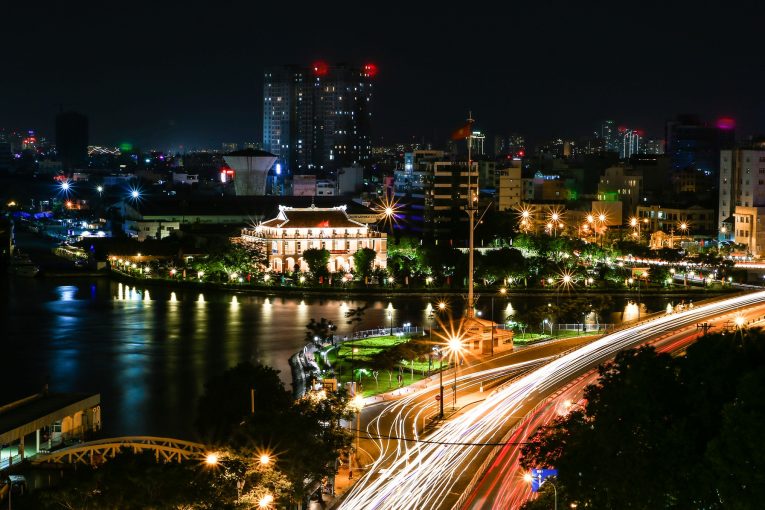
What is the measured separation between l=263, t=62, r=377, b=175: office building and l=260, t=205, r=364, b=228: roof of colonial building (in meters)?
27.2

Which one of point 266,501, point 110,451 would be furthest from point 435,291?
point 266,501

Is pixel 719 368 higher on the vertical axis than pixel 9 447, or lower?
higher

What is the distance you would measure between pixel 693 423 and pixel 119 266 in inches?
627

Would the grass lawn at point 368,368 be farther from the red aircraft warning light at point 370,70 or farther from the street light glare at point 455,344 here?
the red aircraft warning light at point 370,70

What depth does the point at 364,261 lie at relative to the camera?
18125 mm

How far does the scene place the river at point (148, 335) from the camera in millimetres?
9602

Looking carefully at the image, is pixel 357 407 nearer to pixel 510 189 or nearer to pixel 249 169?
pixel 510 189

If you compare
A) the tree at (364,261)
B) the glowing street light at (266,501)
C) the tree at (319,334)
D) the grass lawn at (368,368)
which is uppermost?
the tree at (364,261)

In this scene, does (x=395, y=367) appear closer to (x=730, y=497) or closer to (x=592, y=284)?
(x=730, y=497)

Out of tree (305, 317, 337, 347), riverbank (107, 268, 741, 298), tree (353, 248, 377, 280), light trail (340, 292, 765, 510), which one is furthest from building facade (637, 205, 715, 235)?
tree (305, 317, 337, 347)

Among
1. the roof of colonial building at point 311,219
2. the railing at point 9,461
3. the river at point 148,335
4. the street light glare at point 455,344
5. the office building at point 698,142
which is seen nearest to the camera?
the railing at point 9,461

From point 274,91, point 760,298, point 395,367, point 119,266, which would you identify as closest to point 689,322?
point 760,298

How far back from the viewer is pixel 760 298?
13422 mm

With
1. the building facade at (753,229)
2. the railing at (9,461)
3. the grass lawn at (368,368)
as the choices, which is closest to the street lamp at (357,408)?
the grass lawn at (368,368)
